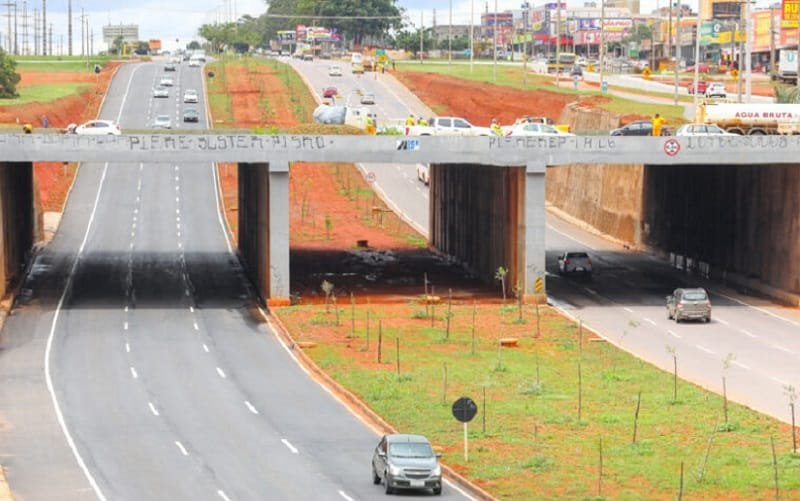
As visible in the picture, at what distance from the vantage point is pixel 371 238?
111 meters

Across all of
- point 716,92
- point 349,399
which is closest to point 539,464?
point 349,399

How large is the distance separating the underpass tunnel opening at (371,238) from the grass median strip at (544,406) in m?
6.34

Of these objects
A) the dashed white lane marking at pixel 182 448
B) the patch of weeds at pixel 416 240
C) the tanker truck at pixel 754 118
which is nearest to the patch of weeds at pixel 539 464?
the dashed white lane marking at pixel 182 448

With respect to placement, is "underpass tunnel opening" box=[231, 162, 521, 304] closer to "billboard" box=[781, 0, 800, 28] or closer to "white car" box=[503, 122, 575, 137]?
"white car" box=[503, 122, 575, 137]

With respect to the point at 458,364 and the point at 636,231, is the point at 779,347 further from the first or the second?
the point at 636,231

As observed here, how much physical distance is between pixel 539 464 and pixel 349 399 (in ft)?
42.0

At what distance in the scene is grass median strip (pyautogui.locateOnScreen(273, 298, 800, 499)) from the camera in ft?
148

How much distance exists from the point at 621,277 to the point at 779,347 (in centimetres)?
2504

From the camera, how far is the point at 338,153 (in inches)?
3233

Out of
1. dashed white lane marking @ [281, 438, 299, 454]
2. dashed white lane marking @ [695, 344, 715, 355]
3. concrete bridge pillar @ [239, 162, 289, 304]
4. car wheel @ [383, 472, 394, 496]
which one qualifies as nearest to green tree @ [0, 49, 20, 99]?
concrete bridge pillar @ [239, 162, 289, 304]

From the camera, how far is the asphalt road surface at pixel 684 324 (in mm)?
62156

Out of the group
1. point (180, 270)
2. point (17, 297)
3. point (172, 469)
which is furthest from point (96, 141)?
point (172, 469)

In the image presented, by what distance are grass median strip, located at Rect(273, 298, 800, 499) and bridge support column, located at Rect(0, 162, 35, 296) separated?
47.5ft

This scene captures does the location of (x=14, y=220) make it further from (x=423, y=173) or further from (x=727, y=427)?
(x=423, y=173)
